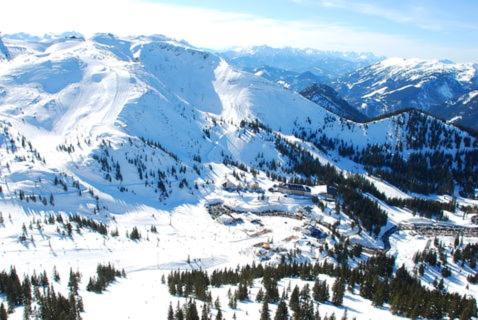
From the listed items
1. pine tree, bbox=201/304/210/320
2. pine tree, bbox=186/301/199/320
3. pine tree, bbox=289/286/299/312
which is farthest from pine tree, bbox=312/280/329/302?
pine tree, bbox=186/301/199/320

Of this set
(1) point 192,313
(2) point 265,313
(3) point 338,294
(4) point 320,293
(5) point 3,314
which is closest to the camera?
(5) point 3,314

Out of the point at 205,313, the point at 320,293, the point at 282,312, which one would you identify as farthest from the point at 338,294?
the point at 205,313

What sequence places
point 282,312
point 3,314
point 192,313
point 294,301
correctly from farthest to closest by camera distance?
point 294,301
point 282,312
point 192,313
point 3,314

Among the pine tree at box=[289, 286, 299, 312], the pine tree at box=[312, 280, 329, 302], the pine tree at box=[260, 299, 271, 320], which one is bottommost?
the pine tree at box=[312, 280, 329, 302]

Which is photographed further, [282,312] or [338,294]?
[338,294]

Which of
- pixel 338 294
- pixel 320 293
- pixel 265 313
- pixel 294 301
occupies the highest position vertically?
pixel 265 313

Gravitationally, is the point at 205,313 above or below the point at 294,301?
above

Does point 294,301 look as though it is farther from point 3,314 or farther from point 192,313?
point 3,314

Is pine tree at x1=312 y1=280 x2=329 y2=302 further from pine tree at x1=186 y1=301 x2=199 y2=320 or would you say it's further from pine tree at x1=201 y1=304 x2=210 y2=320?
pine tree at x1=186 y1=301 x2=199 y2=320

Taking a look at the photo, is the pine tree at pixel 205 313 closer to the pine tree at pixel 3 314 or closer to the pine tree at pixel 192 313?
the pine tree at pixel 192 313

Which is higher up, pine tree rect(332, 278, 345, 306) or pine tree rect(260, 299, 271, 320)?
pine tree rect(260, 299, 271, 320)

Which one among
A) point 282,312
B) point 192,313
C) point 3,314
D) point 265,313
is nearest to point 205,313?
point 192,313

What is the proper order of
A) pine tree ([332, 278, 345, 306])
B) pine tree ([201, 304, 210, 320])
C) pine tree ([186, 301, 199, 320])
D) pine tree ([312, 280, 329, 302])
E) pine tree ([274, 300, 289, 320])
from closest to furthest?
pine tree ([201, 304, 210, 320]), pine tree ([186, 301, 199, 320]), pine tree ([274, 300, 289, 320]), pine tree ([332, 278, 345, 306]), pine tree ([312, 280, 329, 302])
